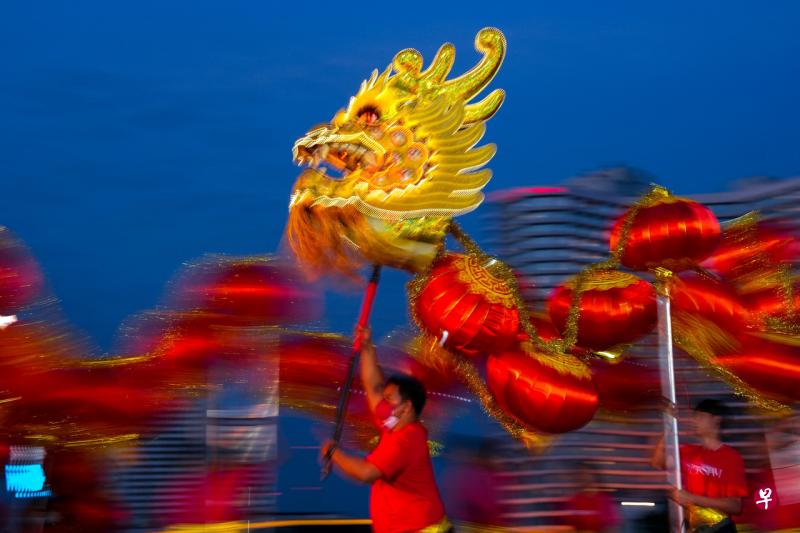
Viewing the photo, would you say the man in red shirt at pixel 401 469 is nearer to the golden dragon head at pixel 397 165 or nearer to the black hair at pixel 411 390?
the black hair at pixel 411 390

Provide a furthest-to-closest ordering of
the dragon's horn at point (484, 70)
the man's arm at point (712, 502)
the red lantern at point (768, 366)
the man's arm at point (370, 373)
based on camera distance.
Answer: the red lantern at point (768, 366) → the dragon's horn at point (484, 70) → the man's arm at point (370, 373) → the man's arm at point (712, 502)

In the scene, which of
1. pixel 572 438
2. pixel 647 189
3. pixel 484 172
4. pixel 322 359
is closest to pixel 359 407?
pixel 322 359

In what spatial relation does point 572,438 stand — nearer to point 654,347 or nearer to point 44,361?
point 654,347

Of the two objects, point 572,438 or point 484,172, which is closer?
point 484,172

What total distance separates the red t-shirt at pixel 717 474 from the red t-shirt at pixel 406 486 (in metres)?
1.11

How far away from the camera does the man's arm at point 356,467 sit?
12.2ft

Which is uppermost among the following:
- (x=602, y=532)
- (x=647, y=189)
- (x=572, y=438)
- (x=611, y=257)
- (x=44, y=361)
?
(x=647, y=189)

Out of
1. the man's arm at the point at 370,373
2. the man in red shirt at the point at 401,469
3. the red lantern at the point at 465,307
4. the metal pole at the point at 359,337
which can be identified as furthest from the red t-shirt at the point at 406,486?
the red lantern at the point at 465,307

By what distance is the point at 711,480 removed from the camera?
4.17 metres

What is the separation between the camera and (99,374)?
4.68 meters

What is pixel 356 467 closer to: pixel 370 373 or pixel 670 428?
pixel 370 373

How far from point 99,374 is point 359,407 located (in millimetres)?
1225

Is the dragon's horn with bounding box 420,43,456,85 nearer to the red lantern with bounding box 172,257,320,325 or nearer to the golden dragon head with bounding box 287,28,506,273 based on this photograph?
the golden dragon head with bounding box 287,28,506,273

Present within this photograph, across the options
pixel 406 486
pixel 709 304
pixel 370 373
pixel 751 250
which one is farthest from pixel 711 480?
pixel 370 373
